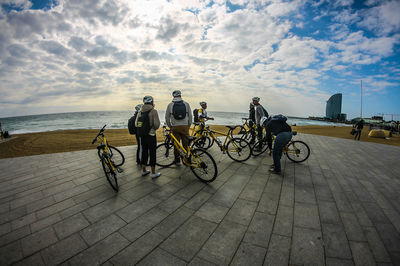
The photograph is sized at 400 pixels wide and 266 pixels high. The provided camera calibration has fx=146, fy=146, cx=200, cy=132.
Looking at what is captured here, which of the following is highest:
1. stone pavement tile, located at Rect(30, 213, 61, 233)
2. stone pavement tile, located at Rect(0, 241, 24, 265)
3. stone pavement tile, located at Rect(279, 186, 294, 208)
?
stone pavement tile, located at Rect(279, 186, 294, 208)

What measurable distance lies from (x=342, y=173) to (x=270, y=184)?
2719 millimetres

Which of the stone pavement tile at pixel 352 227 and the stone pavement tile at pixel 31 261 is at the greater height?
the stone pavement tile at pixel 352 227

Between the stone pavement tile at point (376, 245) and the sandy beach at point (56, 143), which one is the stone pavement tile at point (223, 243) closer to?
the stone pavement tile at point (376, 245)

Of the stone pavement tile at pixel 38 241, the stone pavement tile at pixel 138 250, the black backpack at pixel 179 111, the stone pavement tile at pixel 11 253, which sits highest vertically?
the black backpack at pixel 179 111

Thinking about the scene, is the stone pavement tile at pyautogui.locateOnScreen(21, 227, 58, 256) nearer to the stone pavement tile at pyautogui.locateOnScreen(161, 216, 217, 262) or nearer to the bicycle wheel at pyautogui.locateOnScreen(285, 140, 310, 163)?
the stone pavement tile at pyautogui.locateOnScreen(161, 216, 217, 262)

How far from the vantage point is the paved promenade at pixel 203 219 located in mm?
1916

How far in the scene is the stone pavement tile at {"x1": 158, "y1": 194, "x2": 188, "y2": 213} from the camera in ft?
9.34

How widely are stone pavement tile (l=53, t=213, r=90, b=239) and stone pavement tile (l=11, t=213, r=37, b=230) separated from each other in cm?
61

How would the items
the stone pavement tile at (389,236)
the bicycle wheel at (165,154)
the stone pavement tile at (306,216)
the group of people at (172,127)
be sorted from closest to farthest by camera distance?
the stone pavement tile at (389,236), the stone pavement tile at (306,216), the group of people at (172,127), the bicycle wheel at (165,154)

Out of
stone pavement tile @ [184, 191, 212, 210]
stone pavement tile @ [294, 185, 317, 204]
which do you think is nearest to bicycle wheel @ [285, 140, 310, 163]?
stone pavement tile @ [294, 185, 317, 204]

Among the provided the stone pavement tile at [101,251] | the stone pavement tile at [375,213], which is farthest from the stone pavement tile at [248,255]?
the stone pavement tile at [375,213]

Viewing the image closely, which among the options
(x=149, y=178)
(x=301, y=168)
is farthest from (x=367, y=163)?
(x=149, y=178)

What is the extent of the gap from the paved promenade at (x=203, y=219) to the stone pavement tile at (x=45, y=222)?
0.06 feet

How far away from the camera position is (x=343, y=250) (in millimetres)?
1954
